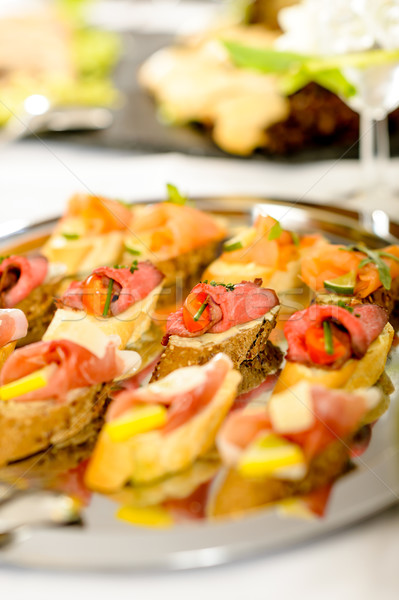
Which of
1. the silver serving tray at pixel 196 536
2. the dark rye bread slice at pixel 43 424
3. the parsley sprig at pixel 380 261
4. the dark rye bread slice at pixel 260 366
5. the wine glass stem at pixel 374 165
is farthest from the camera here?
the wine glass stem at pixel 374 165

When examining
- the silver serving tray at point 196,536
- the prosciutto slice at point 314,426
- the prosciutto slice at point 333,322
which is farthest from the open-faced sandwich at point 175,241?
the silver serving tray at point 196,536

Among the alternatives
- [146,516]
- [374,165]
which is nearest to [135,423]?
[146,516]

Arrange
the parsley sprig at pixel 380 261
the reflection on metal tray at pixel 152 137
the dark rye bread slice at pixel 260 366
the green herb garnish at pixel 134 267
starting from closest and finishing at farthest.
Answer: the dark rye bread slice at pixel 260 366
the parsley sprig at pixel 380 261
the green herb garnish at pixel 134 267
the reflection on metal tray at pixel 152 137

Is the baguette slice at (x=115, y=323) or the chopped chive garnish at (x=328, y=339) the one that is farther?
the baguette slice at (x=115, y=323)

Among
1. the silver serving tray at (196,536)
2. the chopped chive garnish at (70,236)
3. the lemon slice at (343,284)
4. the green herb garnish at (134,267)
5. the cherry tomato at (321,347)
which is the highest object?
the green herb garnish at (134,267)

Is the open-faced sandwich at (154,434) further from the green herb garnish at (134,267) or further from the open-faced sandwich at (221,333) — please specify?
the green herb garnish at (134,267)

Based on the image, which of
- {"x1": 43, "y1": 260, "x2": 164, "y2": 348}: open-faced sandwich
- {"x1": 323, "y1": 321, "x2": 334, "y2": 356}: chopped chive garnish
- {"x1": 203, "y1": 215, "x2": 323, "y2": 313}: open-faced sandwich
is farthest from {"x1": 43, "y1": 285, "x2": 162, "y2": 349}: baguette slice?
{"x1": 323, "y1": 321, "x2": 334, "y2": 356}: chopped chive garnish

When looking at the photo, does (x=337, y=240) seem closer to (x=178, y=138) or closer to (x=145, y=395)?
(x=145, y=395)

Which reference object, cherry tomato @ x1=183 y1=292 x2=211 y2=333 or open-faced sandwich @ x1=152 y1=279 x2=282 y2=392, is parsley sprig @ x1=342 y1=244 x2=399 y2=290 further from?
cherry tomato @ x1=183 y1=292 x2=211 y2=333
